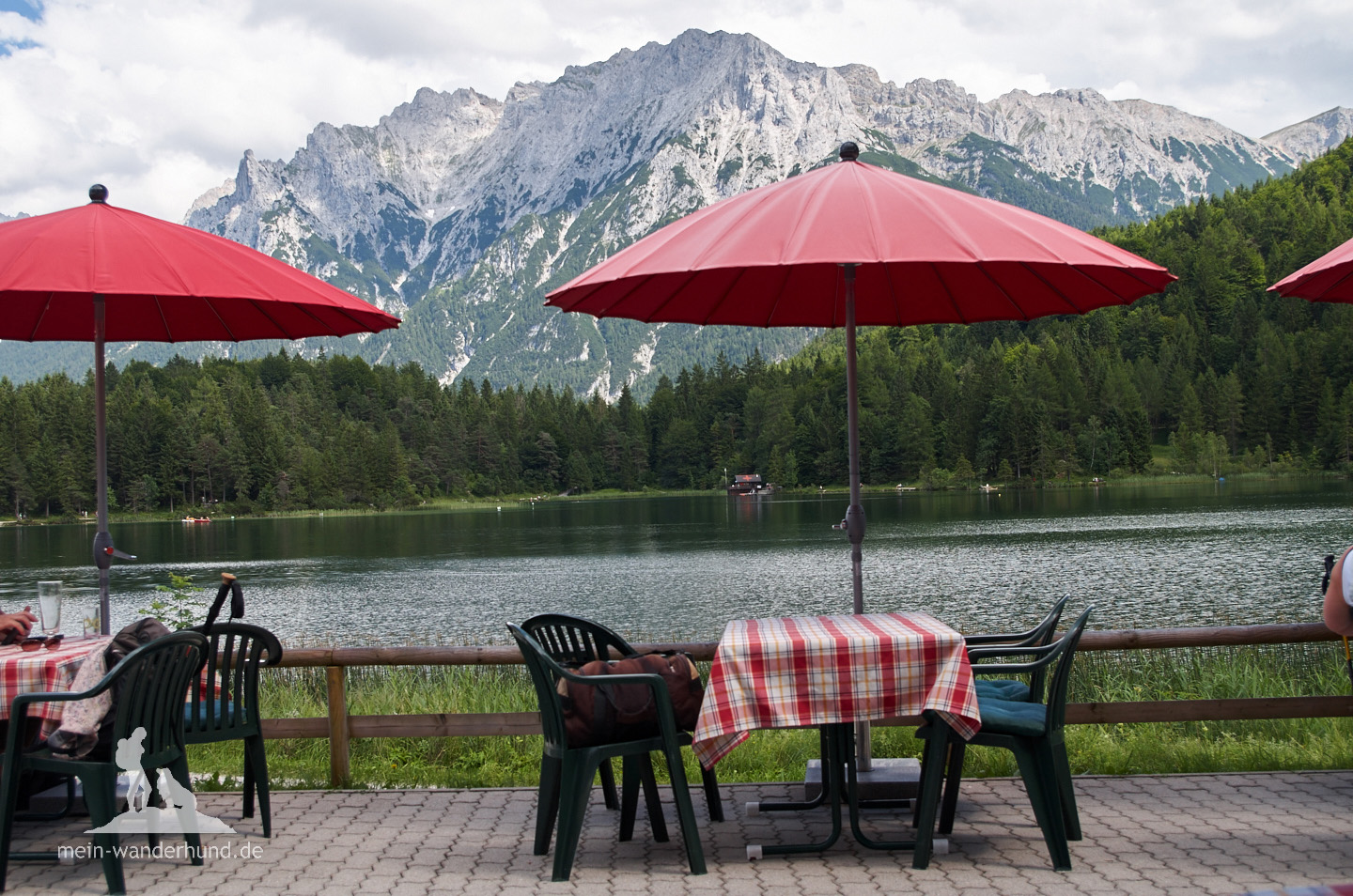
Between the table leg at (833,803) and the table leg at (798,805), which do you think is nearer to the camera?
the table leg at (833,803)

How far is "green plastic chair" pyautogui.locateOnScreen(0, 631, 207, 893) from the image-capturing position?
13.0 ft

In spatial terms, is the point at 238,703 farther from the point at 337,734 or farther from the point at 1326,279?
the point at 1326,279

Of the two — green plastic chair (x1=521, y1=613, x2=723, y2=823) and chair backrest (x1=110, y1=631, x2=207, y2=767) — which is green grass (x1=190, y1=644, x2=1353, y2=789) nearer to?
green plastic chair (x1=521, y1=613, x2=723, y2=823)

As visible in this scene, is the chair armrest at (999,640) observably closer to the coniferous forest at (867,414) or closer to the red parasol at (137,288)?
the red parasol at (137,288)

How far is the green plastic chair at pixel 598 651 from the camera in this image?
456 cm

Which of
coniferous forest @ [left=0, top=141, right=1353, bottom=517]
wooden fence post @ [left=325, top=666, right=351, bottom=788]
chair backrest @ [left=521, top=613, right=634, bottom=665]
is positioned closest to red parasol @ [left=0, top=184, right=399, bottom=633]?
wooden fence post @ [left=325, top=666, right=351, bottom=788]

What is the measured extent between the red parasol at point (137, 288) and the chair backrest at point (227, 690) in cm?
88

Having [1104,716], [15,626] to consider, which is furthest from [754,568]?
[15,626]

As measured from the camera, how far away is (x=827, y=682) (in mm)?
4074

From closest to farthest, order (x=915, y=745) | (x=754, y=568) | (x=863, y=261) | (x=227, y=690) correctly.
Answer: (x=863, y=261)
(x=227, y=690)
(x=915, y=745)
(x=754, y=568)

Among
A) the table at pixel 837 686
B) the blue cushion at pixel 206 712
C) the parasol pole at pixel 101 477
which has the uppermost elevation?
the parasol pole at pixel 101 477

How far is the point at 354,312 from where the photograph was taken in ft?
17.2

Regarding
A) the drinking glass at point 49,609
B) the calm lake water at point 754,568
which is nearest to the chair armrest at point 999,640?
the drinking glass at point 49,609

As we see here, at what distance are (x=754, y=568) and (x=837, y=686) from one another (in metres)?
32.3
